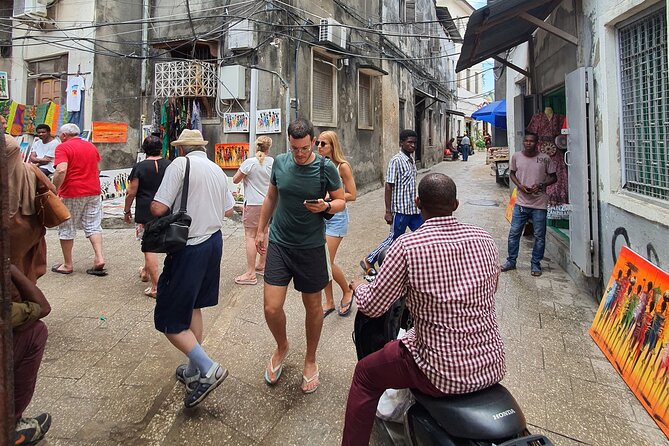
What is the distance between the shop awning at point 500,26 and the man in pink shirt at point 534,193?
1.40 m

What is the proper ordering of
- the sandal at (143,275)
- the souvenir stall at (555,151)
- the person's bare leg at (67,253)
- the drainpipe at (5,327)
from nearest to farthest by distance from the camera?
the drainpipe at (5,327) < the sandal at (143,275) < the person's bare leg at (67,253) < the souvenir stall at (555,151)

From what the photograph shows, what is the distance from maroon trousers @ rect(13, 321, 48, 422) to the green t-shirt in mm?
1410

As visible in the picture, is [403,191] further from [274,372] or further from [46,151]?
[46,151]

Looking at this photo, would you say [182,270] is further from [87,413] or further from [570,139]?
[570,139]

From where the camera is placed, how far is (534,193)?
5223 mm

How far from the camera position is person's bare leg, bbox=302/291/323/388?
297cm

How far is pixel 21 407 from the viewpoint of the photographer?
7.31 ft

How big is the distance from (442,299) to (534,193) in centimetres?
407

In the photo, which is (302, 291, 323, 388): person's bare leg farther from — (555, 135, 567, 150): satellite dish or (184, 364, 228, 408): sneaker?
(555, 135, 567, 150): satellite dish

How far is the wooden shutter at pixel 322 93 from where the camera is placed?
984 cm

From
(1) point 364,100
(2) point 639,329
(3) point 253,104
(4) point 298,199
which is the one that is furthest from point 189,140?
(1) point 364,100

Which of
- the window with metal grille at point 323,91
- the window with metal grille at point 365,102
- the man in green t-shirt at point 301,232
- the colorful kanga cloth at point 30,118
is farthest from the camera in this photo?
the window with metal grille at point 365,102

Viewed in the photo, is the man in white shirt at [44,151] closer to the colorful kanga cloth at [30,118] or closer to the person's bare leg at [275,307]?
the colorful kanga cloth at [30,118]

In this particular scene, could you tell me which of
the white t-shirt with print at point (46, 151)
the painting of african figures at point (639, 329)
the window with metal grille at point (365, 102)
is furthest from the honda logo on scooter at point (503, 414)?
the window with metal grille at point (365, 102)
